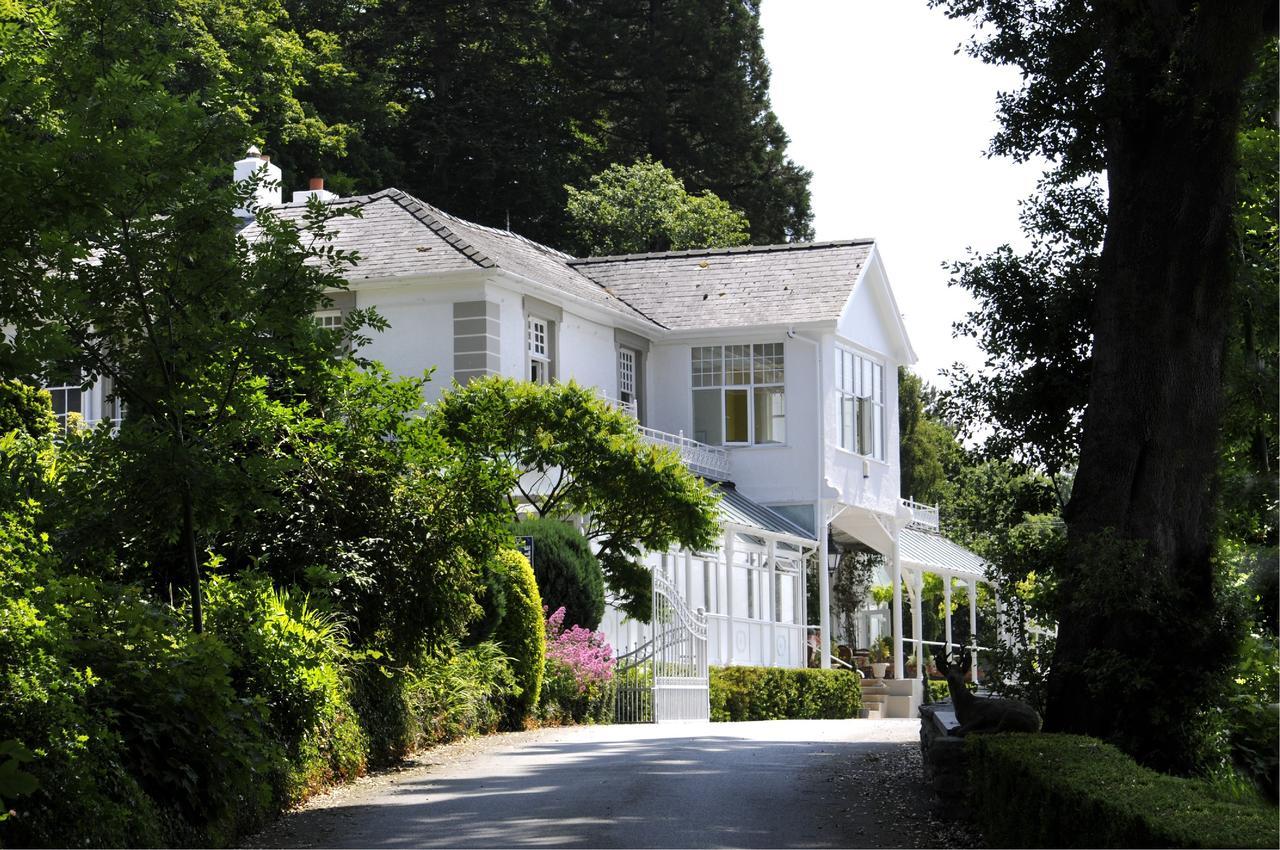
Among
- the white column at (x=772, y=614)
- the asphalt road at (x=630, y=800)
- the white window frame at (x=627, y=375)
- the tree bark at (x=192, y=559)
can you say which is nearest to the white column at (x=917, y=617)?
the white column at (x=772, y=614)

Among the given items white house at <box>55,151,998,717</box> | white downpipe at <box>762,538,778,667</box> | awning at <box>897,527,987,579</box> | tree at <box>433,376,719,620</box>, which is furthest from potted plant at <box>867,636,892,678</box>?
tree at <box>433,376,719,620</box>

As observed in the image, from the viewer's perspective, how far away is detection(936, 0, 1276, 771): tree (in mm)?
12023

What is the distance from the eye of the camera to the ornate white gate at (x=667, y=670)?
23.0 m

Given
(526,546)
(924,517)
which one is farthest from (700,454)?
(526,546)

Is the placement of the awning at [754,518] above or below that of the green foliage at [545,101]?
below

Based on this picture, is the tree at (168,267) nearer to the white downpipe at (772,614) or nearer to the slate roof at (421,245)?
the slate roof at (421,245)

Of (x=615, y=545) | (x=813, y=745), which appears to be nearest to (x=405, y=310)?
(x=615, y=545)

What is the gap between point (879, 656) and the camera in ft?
130

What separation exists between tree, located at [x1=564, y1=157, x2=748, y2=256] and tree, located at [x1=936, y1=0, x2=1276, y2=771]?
32.1m

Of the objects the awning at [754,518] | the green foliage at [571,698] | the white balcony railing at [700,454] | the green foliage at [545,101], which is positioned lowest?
the green foliage at [571,698]

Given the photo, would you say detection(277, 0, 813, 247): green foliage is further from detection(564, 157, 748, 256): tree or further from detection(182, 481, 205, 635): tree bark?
detection(182, 481, 205, 635): tree bark

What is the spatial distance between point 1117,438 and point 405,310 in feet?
57.7

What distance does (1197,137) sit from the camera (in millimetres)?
12648

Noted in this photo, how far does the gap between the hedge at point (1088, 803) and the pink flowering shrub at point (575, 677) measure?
32.9ft
